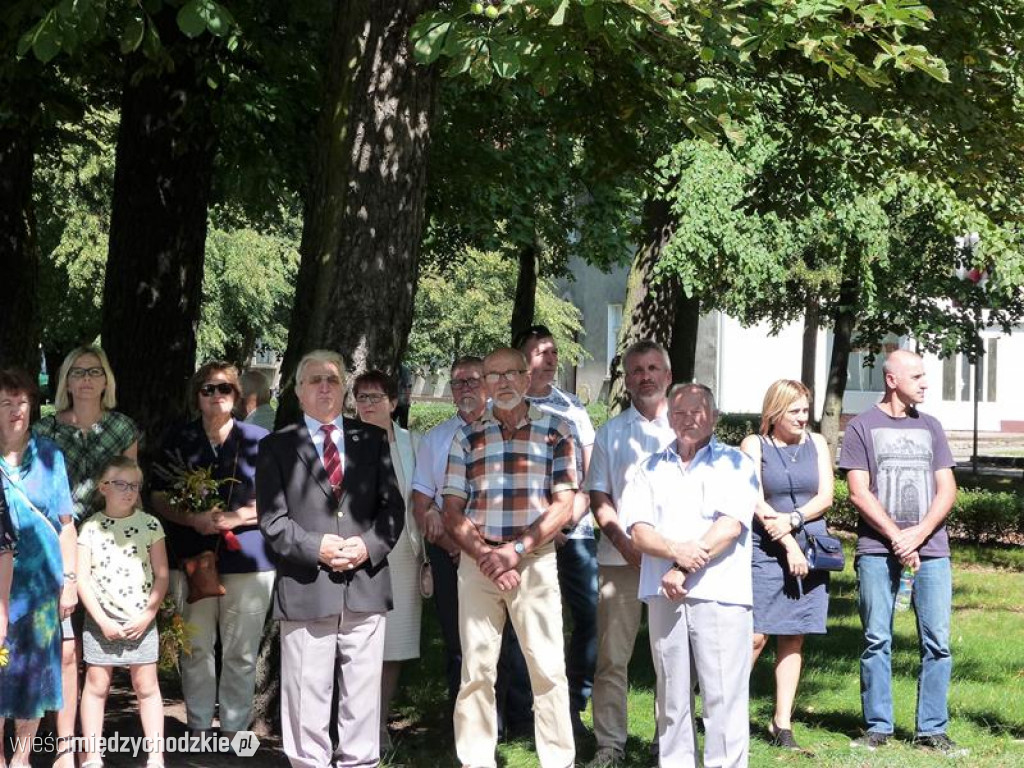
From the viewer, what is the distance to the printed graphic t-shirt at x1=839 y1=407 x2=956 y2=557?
8258 millimetres

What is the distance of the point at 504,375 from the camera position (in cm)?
716

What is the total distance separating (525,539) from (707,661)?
1.04 m

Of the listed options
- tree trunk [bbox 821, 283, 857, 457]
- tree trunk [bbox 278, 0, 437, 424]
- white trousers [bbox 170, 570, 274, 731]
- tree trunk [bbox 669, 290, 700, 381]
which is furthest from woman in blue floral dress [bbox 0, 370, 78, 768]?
tree trunk [bbox 821, 283, 857, 457]

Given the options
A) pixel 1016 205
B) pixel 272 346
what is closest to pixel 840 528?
pixel 1016 205

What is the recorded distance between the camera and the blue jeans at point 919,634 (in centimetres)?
819

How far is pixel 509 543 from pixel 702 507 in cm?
93

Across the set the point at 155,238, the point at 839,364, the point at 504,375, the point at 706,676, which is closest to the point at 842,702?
the point at 706,676

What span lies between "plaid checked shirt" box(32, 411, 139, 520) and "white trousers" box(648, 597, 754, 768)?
9.00ft

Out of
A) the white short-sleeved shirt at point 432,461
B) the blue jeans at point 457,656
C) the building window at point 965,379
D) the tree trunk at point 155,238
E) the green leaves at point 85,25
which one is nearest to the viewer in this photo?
the green leaves at point 85,25

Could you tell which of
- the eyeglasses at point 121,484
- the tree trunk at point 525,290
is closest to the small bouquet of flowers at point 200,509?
the eyeglasses at point 121,484

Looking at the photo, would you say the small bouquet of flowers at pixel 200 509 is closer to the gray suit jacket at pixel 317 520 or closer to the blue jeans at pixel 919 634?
the gray suit jacket at pixel 317 520

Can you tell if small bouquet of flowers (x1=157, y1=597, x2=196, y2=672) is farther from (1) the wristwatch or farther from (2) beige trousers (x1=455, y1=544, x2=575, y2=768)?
(1) the wristwatch

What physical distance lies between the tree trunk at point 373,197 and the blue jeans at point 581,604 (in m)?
1.42

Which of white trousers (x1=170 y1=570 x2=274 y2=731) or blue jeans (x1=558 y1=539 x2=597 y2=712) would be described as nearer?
white trousers (x1=170 y1=570 x2=274 y2=731)
